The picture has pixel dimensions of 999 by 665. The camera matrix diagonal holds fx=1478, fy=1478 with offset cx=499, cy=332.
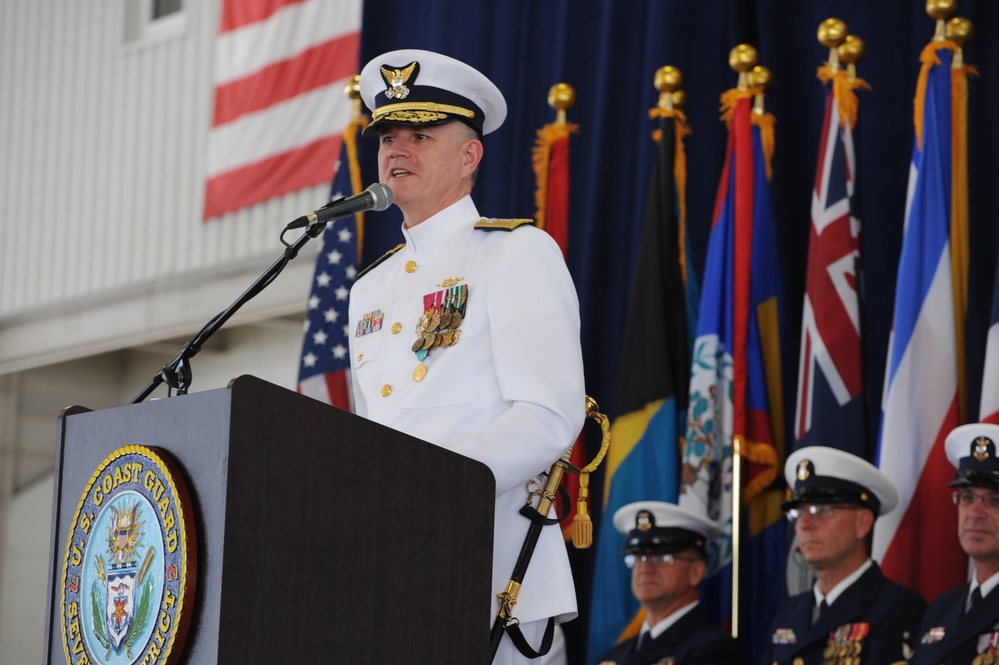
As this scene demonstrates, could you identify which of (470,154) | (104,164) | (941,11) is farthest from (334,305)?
(470,154)

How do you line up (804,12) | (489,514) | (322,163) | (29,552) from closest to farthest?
(489,514)
(804,12)
(322,163)
(29,552)

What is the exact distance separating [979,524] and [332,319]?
2.46 meters

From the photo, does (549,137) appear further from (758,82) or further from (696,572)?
(696,572)

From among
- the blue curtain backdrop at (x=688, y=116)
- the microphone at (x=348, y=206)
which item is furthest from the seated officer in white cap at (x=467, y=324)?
the blue curtain backdrop at (x=688, y=116)

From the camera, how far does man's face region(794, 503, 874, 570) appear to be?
3.89m

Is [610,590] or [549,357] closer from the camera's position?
[549,357]

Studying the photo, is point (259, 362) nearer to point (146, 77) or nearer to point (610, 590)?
point (146, 77)

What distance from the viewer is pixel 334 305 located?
5.24 metres

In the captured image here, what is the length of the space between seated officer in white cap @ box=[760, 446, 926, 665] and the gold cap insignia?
43 cm

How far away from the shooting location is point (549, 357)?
196 cm

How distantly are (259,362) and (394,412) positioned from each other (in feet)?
16.8

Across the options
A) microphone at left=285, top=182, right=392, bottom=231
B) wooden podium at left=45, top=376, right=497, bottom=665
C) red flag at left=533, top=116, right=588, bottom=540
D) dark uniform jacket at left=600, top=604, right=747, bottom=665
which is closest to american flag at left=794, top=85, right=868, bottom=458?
dark uniform jacket at left=600, top=604, right=747, bottom=665

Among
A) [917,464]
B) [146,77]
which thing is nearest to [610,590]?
[917,464]

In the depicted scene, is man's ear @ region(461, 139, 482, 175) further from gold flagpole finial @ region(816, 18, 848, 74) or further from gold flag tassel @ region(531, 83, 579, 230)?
gold flag tassel @ region(531, 83, 579, 230)
